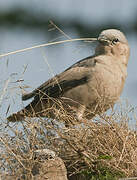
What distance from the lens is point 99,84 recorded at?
14.4 ft

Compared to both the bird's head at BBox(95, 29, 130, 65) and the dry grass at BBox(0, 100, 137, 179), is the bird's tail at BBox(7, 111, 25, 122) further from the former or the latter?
the bird's head at BBox(95, 29, 130, 65)

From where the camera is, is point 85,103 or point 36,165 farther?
point 85,103

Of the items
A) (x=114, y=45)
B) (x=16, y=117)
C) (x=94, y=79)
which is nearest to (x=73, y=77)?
(x=94, y=79)

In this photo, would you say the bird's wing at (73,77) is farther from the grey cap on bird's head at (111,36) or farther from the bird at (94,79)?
the grey cap on bird's head at (111,36)

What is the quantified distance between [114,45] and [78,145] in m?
1.72

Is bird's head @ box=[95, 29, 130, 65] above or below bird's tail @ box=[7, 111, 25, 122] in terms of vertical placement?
above

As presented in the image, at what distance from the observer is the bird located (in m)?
4.34

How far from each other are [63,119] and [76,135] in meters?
0.37

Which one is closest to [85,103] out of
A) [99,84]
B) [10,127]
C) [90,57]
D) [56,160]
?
[99,84]

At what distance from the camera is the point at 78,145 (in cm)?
313

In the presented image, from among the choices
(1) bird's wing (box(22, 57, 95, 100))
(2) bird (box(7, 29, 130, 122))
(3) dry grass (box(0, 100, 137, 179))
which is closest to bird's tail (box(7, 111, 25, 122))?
(3) dry grass (box(0, 100, 137, 179))

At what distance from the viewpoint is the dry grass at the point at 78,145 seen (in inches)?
117

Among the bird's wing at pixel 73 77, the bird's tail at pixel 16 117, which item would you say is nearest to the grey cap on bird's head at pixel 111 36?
the bird's wing at pixel 73 77

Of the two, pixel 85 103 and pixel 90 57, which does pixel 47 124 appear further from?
pixel 90 57
